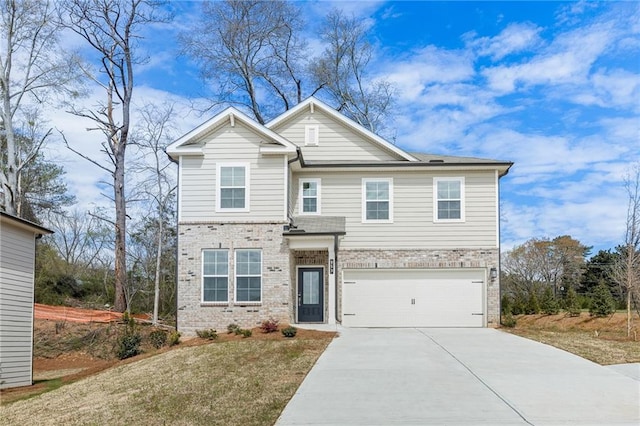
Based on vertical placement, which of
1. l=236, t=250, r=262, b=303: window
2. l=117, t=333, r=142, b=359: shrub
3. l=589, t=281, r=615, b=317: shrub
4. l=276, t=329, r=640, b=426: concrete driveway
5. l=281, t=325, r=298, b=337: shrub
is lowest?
l=117, t=333, r=142, b=359: shrub

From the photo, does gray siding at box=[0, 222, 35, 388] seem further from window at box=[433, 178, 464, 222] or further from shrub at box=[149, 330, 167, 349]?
window at box=[433, 178, 464, 222]

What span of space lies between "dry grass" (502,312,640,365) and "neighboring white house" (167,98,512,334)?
2628 millimetres

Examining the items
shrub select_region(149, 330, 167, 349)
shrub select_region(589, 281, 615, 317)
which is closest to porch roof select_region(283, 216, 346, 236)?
shrub select_region(149, 330, 167, 349)

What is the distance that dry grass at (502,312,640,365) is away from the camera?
49.1 feet

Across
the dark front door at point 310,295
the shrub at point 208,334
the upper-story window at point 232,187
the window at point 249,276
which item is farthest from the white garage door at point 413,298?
the shrub at point 208,334

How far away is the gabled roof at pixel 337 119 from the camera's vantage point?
2216cm

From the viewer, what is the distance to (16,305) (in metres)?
17.2

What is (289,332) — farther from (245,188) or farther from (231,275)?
(245,188)

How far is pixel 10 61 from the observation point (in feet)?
86.0

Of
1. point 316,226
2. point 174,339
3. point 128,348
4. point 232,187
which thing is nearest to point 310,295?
point 316,226

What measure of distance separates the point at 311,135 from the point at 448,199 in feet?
17.3

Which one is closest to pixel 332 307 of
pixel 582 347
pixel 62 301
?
pixel 582 347

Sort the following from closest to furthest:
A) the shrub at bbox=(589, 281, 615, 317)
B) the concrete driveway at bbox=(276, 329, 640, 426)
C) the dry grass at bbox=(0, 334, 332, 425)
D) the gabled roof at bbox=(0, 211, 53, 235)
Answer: the concrete driveway at bbox=(276, 329, 640, 426)
the dry grass at bbox=(0, 334, 332, 425)
the gabled roof at bbox=(0, 211, 53, 235)
the shrub at bbox=(589, 281, 615, 317)

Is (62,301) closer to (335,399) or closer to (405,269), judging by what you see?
(405,269)
